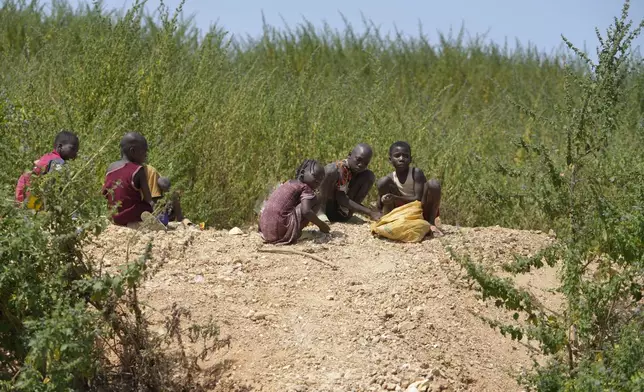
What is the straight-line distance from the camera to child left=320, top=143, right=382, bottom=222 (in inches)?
305

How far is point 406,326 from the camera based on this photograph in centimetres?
544

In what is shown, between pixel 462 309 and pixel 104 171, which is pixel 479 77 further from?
pixel 462 309

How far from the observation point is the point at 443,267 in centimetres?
629

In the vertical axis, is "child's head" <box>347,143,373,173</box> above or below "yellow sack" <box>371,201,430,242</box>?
above

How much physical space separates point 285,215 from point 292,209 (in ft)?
0.24

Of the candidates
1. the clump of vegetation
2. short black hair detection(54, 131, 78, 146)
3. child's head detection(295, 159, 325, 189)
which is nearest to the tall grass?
short black hair detection(54, 131, 78, 146)

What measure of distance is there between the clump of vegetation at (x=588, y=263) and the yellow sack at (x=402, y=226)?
1.26 metres

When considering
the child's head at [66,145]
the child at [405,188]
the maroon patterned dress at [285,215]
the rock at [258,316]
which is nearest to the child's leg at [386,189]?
the child at [405,188]

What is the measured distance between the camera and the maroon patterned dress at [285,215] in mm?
6816

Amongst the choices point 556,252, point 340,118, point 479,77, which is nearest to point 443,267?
point 556,252

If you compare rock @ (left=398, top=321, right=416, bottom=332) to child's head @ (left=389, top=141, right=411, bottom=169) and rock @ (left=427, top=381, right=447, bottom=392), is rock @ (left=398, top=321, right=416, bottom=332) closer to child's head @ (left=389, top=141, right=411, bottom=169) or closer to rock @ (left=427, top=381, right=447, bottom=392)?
rock @ (left=427, top=381, right=447, bottom=392)

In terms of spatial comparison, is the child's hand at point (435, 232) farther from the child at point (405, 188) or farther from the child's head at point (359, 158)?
the child's head at point (359, 158)

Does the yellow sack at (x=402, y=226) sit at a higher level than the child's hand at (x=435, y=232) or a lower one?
higher

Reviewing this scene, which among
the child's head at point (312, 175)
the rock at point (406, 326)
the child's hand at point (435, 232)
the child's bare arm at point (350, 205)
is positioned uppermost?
the child's head at point (312, 175)
